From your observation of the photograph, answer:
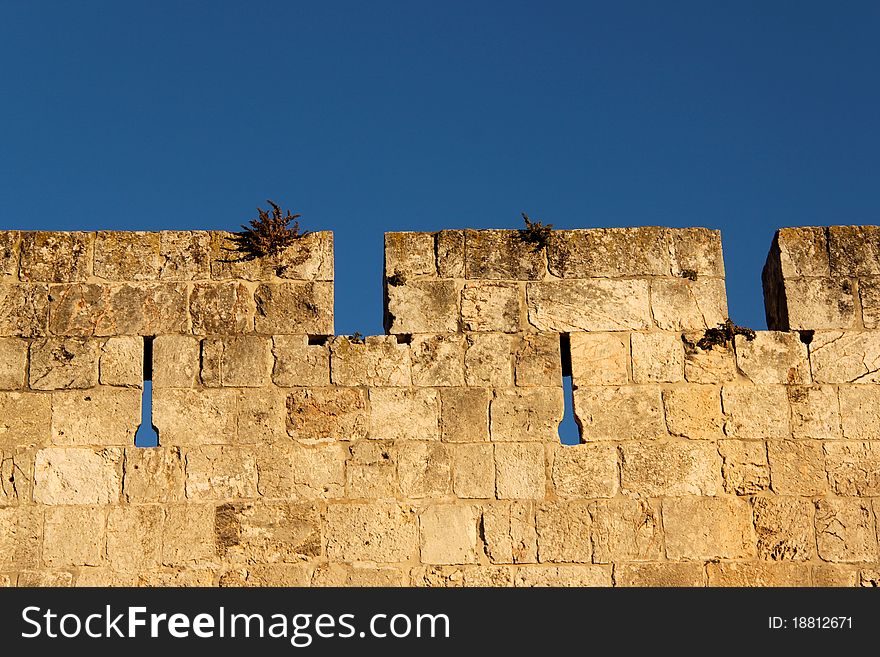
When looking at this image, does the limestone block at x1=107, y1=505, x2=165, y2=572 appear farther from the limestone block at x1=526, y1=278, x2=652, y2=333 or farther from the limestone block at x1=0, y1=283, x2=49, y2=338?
the limestone block at x1=526, y1=278, x2=652, y2=333

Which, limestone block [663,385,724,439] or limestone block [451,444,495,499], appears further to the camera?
limestone block [663,385,724,439]

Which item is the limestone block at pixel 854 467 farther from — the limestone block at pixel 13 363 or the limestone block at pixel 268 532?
the limestone block at pixel 13 363

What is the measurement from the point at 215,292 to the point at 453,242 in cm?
162

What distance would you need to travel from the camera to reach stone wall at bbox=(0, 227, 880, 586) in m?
7.22

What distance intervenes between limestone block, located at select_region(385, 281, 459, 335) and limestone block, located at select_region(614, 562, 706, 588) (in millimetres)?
1881

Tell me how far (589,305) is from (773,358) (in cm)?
124

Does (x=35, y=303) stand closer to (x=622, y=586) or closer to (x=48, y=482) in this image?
(x=48, y=482)

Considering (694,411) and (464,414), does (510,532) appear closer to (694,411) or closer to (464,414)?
(464,414)

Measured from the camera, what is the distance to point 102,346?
7633 millimetres

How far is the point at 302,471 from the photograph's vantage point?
7.36 m

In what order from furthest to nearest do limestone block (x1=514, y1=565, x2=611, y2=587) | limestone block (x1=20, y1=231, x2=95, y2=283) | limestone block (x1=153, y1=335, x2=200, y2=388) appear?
limestone block (x1=20, y1=231, x2=95, y2=283) < limestone block (x1=153, y1=335, x2=200, y2=388) < limestone block (x1=514, y1=565, x2=611, y2=587)

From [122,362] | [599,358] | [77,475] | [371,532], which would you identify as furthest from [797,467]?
[77,475]

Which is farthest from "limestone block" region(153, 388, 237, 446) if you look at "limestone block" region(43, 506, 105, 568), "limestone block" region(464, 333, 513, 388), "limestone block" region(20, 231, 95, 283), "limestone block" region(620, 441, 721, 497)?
"limestone block" region(620, 441, 721, 497)
